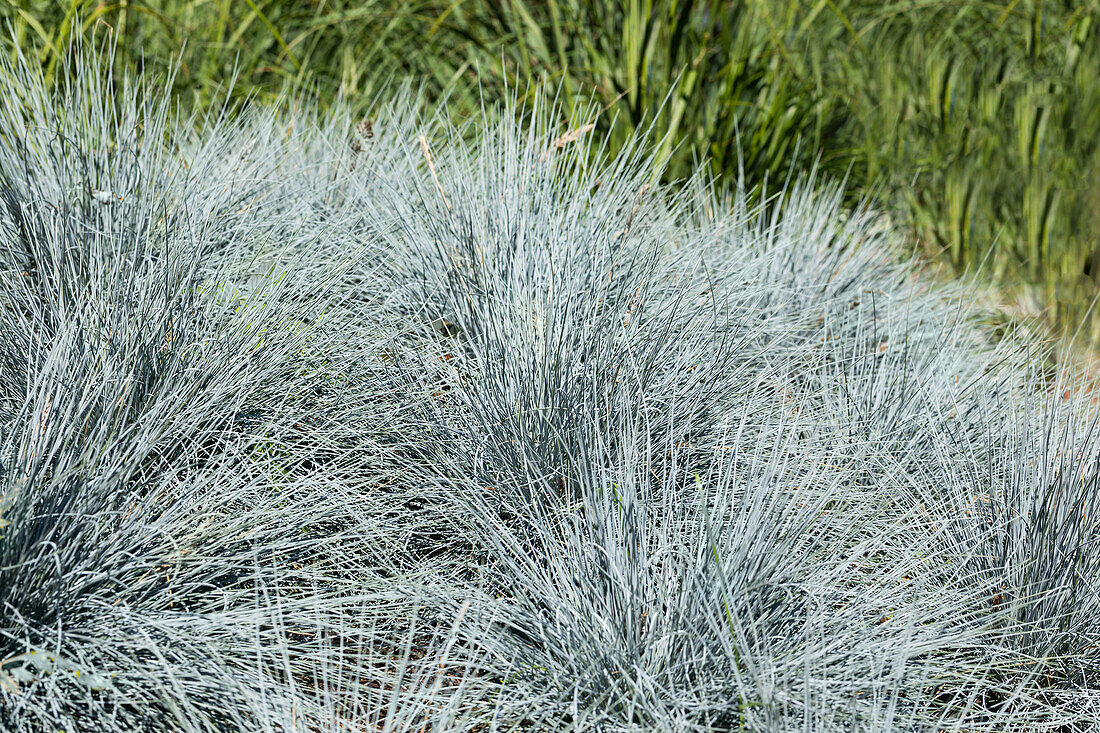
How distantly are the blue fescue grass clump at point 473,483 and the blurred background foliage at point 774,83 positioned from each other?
51.3 inches

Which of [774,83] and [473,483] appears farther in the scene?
[774,83]

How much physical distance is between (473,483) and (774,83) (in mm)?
2732

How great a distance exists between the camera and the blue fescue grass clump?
3.81 ft

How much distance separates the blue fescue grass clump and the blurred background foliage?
1.30m

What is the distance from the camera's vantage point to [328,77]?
13.4 feet

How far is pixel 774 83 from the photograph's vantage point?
359 centimetres

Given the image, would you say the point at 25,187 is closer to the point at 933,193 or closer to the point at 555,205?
the point at 555,205

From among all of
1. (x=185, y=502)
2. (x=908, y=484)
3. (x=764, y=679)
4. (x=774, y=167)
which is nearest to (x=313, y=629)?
(x=185, y=502)

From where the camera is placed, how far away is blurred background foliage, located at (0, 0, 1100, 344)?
3.31 meters

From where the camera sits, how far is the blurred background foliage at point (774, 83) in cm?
331

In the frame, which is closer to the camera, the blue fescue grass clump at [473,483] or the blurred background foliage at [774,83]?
the blue fescue grass clump at [473,483]

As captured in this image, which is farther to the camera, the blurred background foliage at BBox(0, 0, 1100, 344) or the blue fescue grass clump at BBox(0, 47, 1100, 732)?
the blurred background foliage at BBox(0, 0, 1100, 344)

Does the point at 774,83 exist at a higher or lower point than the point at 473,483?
higher

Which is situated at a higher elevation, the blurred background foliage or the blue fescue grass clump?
the blurred background foliage
